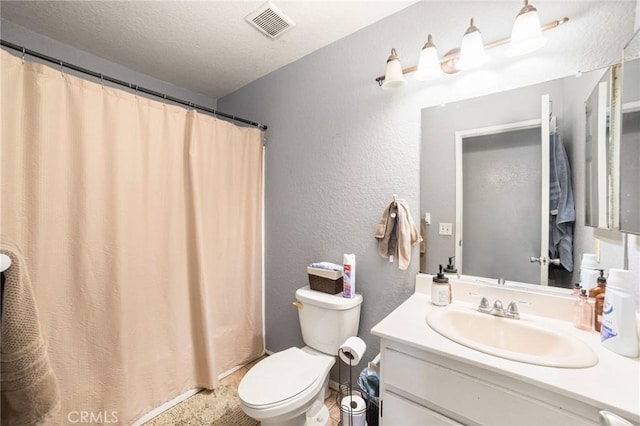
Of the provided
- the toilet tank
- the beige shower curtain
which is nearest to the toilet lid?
the toilet tank

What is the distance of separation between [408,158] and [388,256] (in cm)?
55

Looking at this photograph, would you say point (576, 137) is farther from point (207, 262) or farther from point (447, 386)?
point (207, 262)

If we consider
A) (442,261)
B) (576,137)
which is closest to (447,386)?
(442,261)

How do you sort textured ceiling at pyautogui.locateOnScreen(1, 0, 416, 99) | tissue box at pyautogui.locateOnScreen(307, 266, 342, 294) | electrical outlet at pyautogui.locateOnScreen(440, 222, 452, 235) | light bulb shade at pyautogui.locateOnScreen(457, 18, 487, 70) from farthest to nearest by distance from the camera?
tissue box at pyautogui.locateOnScreen(307, 266, 342, 294) → textured ceiling at pyautogui.locateOnScreen(1, 0, 416, 99) → electrical outlet at pyautogui.locateOnScreen(440, 222, 452, 235) → light bulb shade at pyautogui.locateOnScreen(457, 18, 487, 70)

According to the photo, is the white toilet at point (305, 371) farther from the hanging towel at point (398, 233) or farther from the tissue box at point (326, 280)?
the hanging towel at point (398, 233)

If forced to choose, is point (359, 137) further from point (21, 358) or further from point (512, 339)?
point (21, 358)

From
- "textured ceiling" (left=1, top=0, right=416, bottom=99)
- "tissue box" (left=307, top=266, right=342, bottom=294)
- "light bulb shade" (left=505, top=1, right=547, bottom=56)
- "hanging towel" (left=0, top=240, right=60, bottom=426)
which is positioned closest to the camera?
"hanging towel" (left=0, top=240, right=60, bottom=426)

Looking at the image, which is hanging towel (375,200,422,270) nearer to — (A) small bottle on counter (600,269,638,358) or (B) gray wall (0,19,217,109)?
(A) small bottle on counter (600,269,638,358)

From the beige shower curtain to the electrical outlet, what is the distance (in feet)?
4.64

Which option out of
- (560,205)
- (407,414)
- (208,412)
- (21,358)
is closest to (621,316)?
(560,205)

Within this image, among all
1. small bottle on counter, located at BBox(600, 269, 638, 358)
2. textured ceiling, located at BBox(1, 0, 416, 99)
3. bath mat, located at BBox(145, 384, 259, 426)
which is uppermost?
textured ceiling, located at BBox(1, 0, 416, 99)

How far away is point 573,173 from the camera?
1043 millimetres

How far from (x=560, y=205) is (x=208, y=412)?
6.90 ft

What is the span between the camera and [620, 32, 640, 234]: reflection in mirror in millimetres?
798
